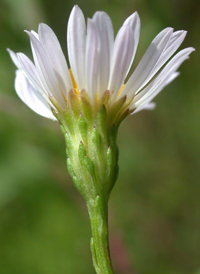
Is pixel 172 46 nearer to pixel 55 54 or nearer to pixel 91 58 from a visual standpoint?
pixel 91 58

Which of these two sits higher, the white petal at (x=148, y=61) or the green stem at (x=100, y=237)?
the white petal at (x=148, y=61)

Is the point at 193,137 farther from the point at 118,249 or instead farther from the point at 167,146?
the point at 118,249

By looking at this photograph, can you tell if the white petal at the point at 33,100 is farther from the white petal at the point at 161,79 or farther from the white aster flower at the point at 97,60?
the white petal at the point at 161,79

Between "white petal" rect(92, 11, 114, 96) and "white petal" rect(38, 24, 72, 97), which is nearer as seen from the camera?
"white petal" rect(92, 11, 114, 96)

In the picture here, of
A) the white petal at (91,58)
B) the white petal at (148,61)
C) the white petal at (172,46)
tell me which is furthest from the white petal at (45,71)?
the white petal at (172,46)

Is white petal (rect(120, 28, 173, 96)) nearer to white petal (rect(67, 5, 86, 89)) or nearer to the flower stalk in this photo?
the flower stalk

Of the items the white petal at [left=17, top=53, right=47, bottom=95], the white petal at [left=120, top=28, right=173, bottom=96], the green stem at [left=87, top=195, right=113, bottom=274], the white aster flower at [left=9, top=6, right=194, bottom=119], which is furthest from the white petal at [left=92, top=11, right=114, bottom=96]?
the green stem at [left=87, top=195, right=113, bottom=274]
